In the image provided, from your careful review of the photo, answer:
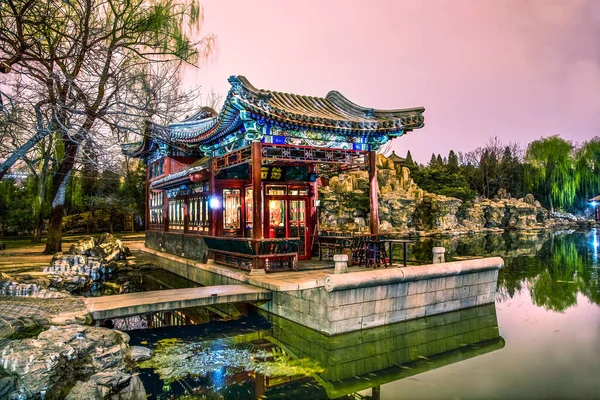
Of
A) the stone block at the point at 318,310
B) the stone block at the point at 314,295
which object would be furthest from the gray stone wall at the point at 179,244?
the stone block at the point at 318,310

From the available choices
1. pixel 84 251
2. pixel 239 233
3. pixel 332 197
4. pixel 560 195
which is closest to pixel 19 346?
pixel 239 233

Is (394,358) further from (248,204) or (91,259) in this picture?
(91,259)

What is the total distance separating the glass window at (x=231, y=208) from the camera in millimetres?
12083

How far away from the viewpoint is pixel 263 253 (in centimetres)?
938

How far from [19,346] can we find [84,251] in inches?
441

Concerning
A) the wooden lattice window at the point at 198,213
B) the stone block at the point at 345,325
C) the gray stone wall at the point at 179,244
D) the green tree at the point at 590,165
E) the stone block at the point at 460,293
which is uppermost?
the green tree at the point at 590,165

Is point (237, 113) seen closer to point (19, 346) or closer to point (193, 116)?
point (19, 346)

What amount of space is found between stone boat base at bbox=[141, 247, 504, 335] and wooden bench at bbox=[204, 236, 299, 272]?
29 cm

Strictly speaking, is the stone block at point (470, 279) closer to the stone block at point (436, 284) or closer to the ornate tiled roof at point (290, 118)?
the stone block at point (436, 284)

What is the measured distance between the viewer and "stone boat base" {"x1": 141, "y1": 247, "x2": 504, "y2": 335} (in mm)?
7199

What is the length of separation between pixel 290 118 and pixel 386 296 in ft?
14.1

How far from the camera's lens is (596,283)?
12.8 m

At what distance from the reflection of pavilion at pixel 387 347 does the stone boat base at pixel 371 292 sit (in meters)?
0.18

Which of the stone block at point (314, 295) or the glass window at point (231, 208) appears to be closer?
the stone block at point (314, 295)
